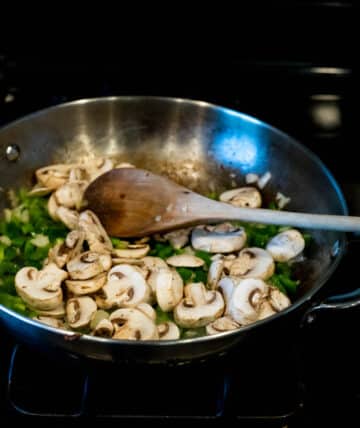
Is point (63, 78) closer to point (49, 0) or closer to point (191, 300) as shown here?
point (49, 0)

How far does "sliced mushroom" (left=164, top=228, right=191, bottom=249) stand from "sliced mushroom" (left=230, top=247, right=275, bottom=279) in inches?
5.9

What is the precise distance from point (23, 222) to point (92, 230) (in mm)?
206

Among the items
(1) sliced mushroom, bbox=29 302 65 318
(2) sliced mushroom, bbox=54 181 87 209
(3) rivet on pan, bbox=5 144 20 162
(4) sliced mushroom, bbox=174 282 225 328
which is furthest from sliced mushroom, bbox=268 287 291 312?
(3) rivet on pan, bbox=5 144 20 162

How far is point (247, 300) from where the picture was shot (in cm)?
123

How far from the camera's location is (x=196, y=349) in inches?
39.6

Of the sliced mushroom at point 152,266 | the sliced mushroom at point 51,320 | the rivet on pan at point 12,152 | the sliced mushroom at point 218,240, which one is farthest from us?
the rivet on pan at point 12,152

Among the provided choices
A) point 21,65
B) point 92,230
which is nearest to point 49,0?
point 21,65

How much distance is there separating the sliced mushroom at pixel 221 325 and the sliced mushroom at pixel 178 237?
0.95 feet

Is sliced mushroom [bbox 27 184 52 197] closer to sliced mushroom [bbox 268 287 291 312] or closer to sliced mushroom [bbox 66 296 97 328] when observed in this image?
sliced mushroom [bbox 66 296 97 328]

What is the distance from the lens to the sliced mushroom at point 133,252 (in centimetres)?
138

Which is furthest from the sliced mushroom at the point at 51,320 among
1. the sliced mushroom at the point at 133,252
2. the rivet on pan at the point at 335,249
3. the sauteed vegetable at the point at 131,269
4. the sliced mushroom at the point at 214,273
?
the rivet on pan at the point at 335,249

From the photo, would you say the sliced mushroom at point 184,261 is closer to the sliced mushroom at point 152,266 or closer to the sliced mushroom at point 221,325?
the sliced mushroom at point 152,266

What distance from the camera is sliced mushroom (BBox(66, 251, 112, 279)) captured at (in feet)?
4.20

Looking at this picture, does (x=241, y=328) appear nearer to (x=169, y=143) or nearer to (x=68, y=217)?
(x=68, y=217)
